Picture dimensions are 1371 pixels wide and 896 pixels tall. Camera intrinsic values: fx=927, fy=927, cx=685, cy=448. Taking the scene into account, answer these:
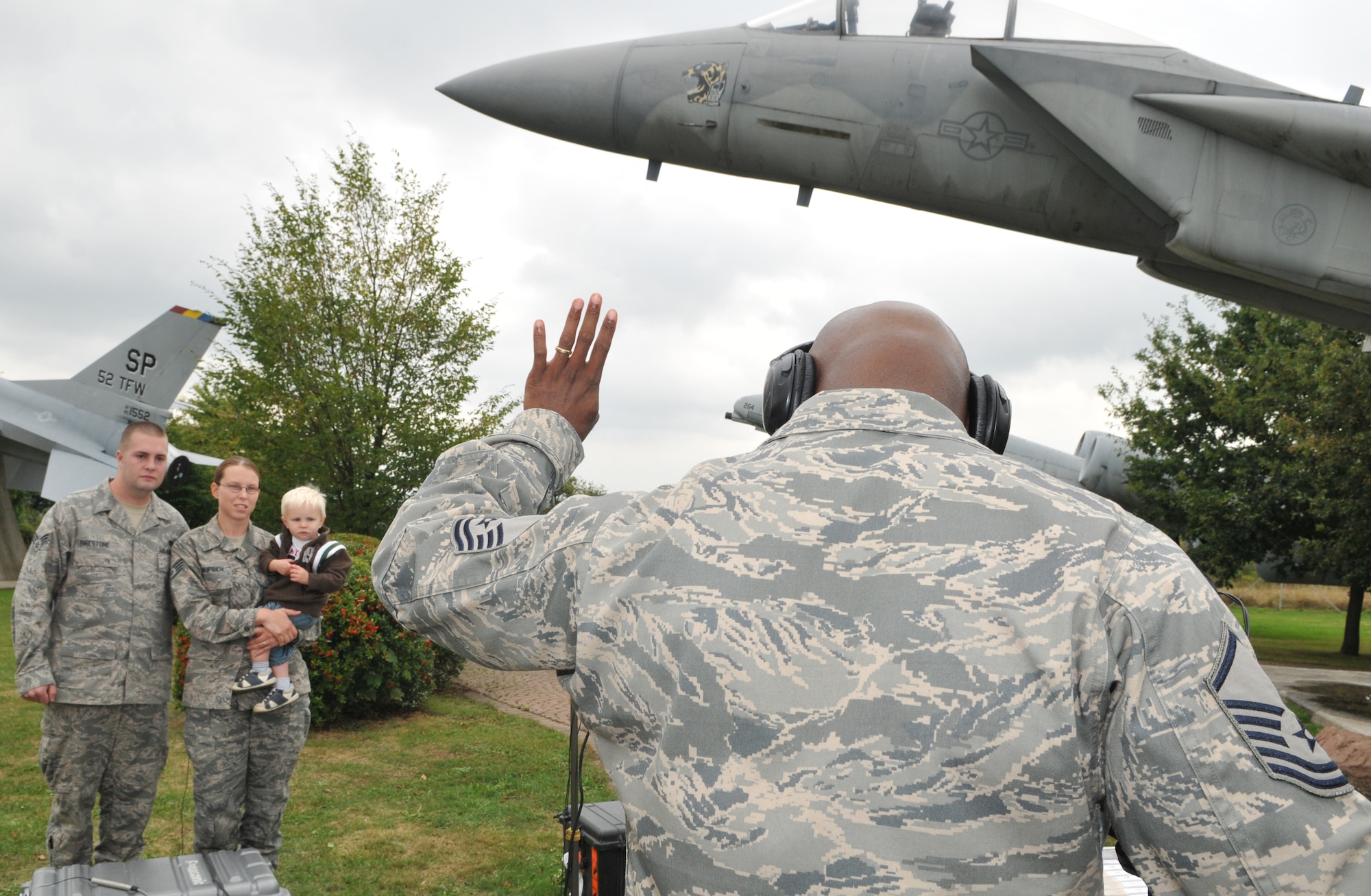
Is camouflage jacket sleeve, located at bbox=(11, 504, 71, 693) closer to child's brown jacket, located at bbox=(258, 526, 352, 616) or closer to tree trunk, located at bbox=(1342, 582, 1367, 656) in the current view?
child's brown jacket, located at bbox=(258, 526, 352, 616)

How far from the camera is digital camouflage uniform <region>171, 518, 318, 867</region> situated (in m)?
4.38

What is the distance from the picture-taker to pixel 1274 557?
2016 centimetres

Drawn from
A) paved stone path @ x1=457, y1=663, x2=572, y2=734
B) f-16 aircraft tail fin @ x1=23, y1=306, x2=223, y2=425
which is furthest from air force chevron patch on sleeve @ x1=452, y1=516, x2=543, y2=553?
f-16 aircraft tail fin @ x1=23, y1=306, x2=223, y2=425

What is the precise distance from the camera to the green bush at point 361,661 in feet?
28.0

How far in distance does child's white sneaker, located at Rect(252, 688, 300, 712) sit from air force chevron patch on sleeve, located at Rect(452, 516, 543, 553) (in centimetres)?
370

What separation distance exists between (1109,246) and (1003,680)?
311 inches

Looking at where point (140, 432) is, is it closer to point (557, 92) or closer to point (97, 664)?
point (97, 664)

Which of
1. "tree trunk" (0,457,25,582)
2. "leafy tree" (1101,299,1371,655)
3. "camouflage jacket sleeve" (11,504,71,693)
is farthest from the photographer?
"tree trunk" (0,457,25,582)

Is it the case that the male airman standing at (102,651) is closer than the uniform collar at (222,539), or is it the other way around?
the male airman standing at (102,651)

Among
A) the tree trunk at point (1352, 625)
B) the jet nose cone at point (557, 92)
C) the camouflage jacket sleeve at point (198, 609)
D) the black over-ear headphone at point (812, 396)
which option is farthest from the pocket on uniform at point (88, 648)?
the tree trunk at point (1352, 625)

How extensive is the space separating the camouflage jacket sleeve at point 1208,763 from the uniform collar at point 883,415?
0.28 m

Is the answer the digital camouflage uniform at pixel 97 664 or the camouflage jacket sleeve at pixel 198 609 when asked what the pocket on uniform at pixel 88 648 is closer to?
the digital camouflage uniform at pixel 97 664

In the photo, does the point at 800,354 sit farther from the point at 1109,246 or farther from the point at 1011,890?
the point at 1109,246

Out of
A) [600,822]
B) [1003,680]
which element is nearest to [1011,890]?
[1003,680]
